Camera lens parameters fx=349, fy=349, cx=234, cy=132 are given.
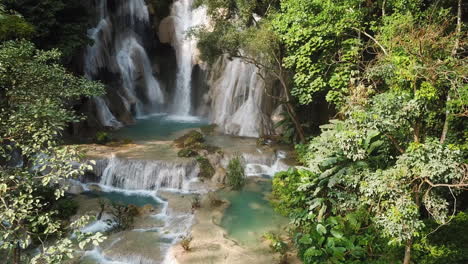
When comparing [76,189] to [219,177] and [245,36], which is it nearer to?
[219,177]

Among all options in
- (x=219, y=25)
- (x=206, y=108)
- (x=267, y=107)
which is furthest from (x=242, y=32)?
(x=206, y=108)

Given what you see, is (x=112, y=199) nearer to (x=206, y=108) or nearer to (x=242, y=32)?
(x=242, y=32)

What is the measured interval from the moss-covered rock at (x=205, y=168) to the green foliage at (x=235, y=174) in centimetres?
78

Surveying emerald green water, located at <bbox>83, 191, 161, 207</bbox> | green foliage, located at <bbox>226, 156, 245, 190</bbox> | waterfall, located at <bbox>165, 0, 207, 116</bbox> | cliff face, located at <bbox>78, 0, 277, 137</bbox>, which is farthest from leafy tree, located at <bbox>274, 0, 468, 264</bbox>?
waterfall, located at <bbox>165, 0, 207, 116</bbox>

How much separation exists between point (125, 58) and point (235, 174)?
15.8 meters

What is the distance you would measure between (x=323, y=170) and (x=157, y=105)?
64.9 feet

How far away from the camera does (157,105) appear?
88.4ft

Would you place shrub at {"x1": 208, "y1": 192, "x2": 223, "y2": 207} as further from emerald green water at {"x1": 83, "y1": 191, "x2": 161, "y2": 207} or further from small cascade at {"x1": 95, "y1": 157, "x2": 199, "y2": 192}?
emerald green water at {"x1": 83, "y1": 191, "x2": 161, "y2": 207}

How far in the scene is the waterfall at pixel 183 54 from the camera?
26.8 meters

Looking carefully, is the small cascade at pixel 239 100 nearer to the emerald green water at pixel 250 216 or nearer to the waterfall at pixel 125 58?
the waterfall at pixel 125 58

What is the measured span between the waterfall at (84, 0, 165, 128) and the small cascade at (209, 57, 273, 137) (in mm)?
5822

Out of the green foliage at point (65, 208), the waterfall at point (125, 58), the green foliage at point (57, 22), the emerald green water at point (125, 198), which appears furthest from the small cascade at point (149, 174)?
the waterfall at point (125, 58)

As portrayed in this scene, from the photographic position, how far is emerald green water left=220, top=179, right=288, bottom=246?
10266 millimetres

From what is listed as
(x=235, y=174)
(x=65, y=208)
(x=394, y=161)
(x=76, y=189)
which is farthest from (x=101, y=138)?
(x=394, y=161)
